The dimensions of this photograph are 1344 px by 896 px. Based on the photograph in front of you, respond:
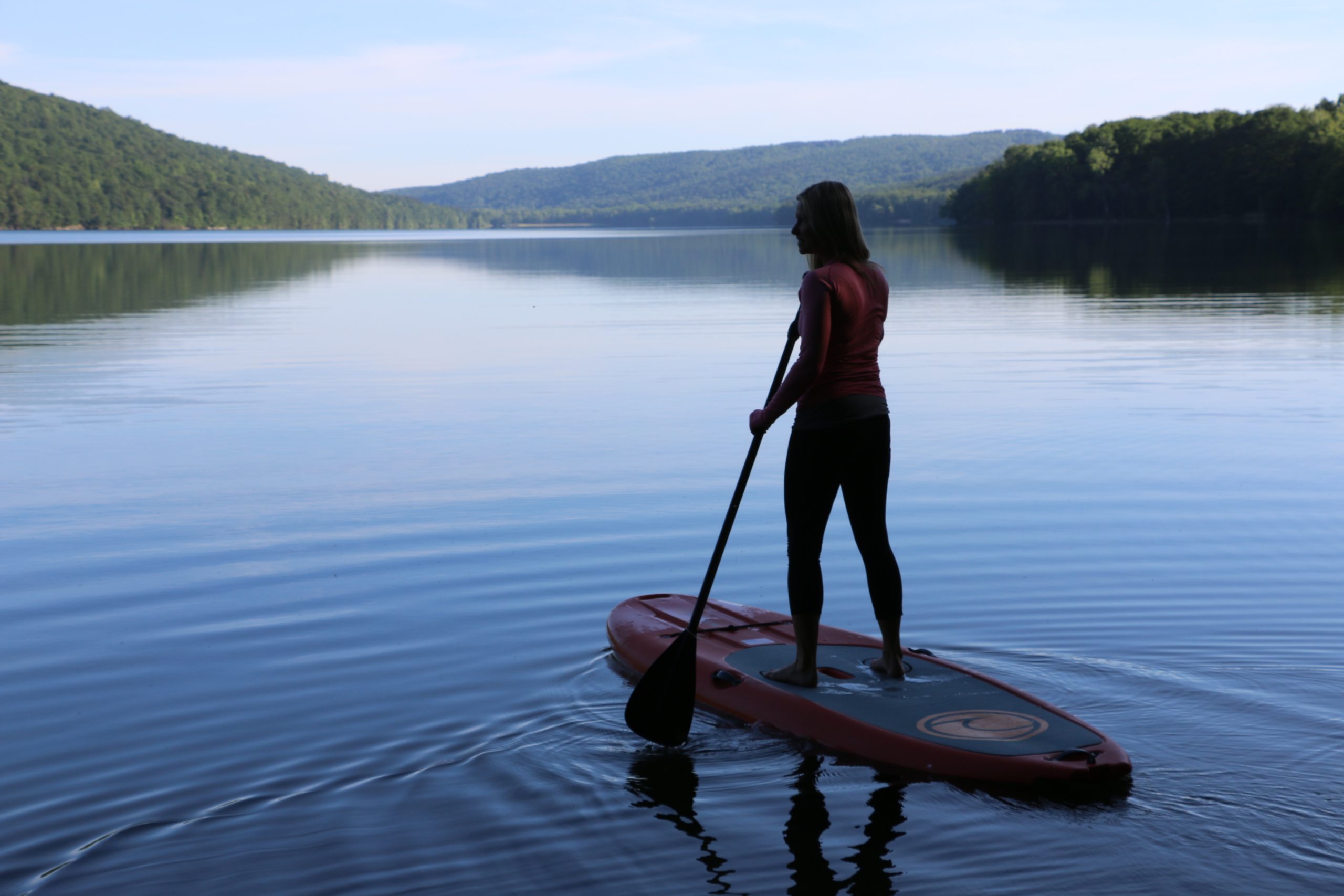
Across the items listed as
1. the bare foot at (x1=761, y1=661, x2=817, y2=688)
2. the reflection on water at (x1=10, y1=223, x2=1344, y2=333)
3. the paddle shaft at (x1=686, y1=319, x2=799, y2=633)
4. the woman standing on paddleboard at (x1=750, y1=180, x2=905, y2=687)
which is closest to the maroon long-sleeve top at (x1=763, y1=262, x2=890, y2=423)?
the woman standing on paddleboard at (x1=750, y1=180, x2=905, y2=687)

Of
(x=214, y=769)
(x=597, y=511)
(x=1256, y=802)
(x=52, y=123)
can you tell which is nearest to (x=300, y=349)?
(x=597, y=511)

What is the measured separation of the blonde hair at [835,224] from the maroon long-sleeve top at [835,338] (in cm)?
5

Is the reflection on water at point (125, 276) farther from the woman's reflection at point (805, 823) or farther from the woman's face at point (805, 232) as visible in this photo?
the woman's reflection at point (805, 823)

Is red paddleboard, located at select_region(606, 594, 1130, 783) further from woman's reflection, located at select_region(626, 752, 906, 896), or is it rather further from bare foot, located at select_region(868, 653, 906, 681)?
woman's reflection, located at select_region(626, 752, 906, 896)

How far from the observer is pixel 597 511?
8.59m

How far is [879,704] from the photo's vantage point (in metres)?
4.80

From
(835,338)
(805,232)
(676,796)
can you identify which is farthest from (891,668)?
(805,232)

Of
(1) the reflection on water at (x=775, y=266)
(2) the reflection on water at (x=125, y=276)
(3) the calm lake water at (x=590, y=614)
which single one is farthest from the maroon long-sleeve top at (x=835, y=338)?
(2) the reflection on water at (x=125, y=276)

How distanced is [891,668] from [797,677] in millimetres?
402

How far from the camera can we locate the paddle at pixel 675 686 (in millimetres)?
4762

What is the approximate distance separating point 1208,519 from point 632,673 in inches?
178

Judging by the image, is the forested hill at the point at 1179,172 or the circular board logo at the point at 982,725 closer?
the circular board logo at the point at 982,725

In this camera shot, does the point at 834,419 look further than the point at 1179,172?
No

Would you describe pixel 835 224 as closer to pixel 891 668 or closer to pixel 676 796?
pixel 891 668
